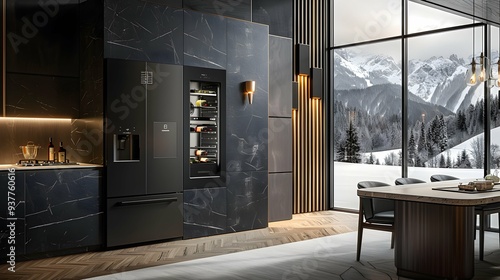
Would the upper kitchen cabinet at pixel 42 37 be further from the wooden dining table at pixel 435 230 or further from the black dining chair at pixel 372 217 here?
the wooden dining table at pixel 435 230

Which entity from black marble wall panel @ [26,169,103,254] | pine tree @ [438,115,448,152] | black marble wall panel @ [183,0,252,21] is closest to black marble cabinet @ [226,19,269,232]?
black marble wall panel @ [183,0,252,21]

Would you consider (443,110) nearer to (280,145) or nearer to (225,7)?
(280,145)

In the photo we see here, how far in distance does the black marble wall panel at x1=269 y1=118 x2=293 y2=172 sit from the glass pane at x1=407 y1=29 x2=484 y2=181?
192cm

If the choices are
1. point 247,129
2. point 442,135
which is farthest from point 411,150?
point 247,129

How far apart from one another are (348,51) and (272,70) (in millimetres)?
1825

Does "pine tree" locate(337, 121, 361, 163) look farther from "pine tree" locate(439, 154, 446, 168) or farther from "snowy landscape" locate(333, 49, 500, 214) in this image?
"pine tree" locate(439, 154, 446, 168)

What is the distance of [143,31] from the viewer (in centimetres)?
638

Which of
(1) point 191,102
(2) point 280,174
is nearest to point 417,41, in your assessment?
(2) point 280,174

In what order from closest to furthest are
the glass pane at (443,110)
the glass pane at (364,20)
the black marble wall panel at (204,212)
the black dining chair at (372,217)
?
the black dining chair at (372,217) < the black marble wall panel at (204,212) < the glass pane at (443,110) < the glass pane at (364,20)

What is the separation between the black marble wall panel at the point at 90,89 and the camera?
6129 millimetres

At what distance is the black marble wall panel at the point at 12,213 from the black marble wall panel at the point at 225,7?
3.17 metres

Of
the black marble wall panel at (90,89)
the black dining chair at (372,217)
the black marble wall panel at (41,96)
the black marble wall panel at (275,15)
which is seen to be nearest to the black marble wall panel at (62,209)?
the black marble wall panel at (90,89)

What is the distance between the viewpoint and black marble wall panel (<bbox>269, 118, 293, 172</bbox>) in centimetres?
823

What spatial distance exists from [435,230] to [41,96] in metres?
4.65
